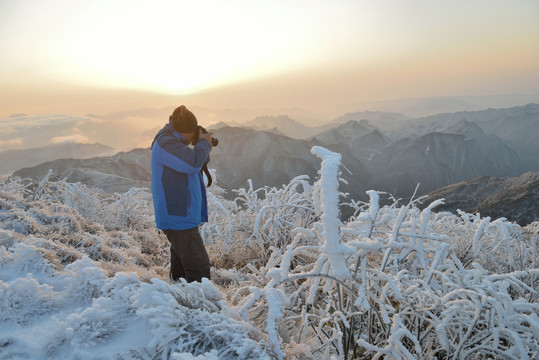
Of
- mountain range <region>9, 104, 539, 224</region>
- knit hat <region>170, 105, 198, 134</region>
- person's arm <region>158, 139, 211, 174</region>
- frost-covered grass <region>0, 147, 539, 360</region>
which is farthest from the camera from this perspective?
mountain range <region>9, 104, 539, 224</region>

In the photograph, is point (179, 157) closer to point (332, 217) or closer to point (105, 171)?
point (332, 217)

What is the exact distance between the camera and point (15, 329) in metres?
1.51

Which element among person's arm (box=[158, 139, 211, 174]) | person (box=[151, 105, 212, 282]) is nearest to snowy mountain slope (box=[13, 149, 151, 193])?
person (box=[151, 105, 212, 282])

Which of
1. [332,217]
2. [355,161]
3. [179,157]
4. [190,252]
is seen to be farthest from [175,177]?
[355,161]

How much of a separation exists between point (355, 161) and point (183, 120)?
104 metres

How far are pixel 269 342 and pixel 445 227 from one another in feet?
11.3

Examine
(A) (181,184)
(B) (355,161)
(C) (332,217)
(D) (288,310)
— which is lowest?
(B) (355,161)

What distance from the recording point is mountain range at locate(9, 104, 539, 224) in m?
64.1

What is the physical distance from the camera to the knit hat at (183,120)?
2.99 metres

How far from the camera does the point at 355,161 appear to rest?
10344 centimetres

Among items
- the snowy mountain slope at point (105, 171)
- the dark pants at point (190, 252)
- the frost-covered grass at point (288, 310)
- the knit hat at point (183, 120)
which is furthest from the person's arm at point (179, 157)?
the snowy mountain slope at point (105, 171)

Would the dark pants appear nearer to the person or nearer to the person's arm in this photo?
the person

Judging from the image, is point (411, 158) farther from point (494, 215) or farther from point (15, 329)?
point (15, 329)

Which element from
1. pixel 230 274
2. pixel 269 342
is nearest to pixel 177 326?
pixel 269 342
